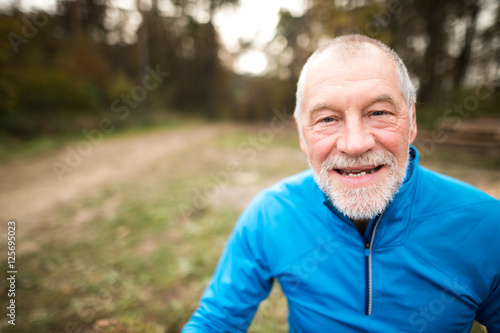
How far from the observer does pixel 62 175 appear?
6734 millimetres

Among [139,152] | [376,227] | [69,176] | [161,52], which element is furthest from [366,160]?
[161,52]

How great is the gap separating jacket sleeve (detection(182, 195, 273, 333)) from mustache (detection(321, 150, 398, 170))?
1.91 feet

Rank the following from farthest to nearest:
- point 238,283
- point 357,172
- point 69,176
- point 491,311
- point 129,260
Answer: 1. point 69,176
2. point 129,260
3. point 238,283
4. point 357,172
5. point 491,311

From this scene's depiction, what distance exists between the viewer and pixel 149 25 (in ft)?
69.8

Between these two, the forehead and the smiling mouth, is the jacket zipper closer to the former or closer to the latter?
the smiling mouth

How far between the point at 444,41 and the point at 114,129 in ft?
60.2

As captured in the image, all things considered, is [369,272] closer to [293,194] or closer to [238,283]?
[293,194]

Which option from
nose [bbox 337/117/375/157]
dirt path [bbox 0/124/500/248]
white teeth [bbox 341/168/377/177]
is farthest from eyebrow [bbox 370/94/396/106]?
dirt path [bbox 0/124/500/248]

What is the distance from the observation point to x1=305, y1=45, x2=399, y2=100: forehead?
1.21 m

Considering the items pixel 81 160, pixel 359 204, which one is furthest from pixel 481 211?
pixel 81 160

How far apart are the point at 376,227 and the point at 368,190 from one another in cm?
20

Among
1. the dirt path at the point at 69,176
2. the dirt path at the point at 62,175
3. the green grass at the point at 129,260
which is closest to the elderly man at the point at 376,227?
the green grass at the point at 129,260

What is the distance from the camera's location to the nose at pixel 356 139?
120cm

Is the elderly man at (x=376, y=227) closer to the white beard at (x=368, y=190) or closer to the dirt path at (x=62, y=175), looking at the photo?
the white beard at (x=368, y=190)
